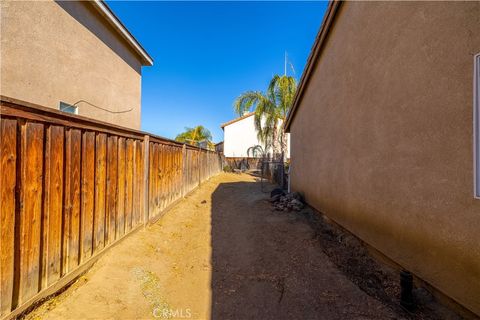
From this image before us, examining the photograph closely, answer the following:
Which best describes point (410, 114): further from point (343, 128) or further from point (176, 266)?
point (176, 266)

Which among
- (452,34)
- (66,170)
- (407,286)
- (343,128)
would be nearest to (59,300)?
(66,170)

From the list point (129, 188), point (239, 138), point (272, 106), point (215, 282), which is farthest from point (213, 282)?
point (239, 138)

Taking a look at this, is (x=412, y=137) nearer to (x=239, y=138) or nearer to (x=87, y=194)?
(x=87, y=194)

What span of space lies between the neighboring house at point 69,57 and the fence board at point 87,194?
2.42 metres

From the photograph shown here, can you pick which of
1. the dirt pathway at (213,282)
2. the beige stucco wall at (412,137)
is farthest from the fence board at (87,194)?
the beige stucco wall at (412,137)

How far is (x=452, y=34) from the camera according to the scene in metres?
2.40

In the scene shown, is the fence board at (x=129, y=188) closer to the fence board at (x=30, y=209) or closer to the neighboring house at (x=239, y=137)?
the fence board at (x=30, y=209)

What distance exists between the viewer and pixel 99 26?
6473 millimetres

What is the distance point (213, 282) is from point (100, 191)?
1960 mm

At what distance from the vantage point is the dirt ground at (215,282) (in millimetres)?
2455

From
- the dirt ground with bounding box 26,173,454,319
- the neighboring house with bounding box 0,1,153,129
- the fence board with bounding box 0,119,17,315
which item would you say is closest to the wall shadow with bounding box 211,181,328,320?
the dirt ground with bounding box 26,173,454,319

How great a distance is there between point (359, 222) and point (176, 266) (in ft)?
10.5

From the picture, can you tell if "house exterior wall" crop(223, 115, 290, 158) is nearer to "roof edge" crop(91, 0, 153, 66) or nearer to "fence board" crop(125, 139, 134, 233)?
"roof edge" crop(91, 0, 153, 66)

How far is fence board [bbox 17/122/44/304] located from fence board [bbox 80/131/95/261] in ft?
1.99
